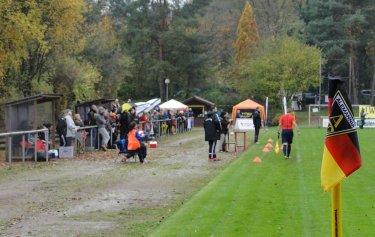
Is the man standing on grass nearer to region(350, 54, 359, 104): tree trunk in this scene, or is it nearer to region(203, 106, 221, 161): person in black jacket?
region(203, 106, 221, 161): person in black jacket

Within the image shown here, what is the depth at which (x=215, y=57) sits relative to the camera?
80500 millimetres

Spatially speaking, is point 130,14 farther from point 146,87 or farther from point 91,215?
point 91,215

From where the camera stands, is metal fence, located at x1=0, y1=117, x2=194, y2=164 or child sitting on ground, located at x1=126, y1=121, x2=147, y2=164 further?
child sitting on ground, located at x1=126, y1=121, x2=147, y2=164

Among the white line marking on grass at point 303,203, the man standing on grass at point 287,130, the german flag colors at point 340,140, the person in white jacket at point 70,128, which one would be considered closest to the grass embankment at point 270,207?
the white line marking on grass at point 303,203

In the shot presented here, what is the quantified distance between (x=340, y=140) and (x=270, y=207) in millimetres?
5838

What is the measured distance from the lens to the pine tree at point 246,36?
2948 inches

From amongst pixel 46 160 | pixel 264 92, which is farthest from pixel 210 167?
pixel 264 92

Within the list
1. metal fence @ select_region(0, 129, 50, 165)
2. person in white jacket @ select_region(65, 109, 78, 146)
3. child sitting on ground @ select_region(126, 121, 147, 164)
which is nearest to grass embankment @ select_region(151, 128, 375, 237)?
child sitting on ground @ select_region(126, 121, 147, 164)

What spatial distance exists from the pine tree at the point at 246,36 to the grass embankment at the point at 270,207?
2301 inches

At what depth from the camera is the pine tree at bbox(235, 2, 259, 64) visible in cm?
7488

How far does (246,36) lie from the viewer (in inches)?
2965

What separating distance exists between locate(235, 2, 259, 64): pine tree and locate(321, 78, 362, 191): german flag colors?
227 ft

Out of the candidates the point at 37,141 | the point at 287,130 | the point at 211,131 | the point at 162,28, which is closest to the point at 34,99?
the point at 37,141

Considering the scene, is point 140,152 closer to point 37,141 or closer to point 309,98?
point 37,141
